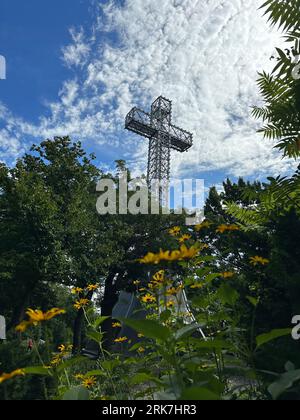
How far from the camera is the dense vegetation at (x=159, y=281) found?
178 cm

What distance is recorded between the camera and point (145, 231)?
70.9ft

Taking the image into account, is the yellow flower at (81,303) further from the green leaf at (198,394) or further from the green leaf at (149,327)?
the green leaf at (198,394)

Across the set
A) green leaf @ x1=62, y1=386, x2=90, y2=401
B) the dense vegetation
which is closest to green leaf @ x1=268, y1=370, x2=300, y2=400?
the dense vegetation

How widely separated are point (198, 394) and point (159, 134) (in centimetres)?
2534

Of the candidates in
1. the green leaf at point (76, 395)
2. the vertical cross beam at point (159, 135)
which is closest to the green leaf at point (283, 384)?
the green leaf at point (76, 395)

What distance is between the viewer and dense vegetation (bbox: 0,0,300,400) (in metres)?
1.78

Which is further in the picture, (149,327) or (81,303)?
(81,303)

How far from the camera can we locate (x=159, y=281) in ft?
9.38

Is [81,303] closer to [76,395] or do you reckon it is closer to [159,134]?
[76,395]

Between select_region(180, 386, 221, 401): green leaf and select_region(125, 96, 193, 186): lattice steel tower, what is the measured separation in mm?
22745

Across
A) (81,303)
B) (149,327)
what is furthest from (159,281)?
(149,327)

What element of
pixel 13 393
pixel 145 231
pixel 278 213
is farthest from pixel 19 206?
pixel 278 213

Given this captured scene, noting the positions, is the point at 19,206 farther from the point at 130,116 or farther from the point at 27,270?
the point at 130,116

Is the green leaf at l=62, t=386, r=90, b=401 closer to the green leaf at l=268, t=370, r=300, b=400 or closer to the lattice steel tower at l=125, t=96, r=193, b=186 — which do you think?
the green leaf at l=268, t=370, r=300, b=400
